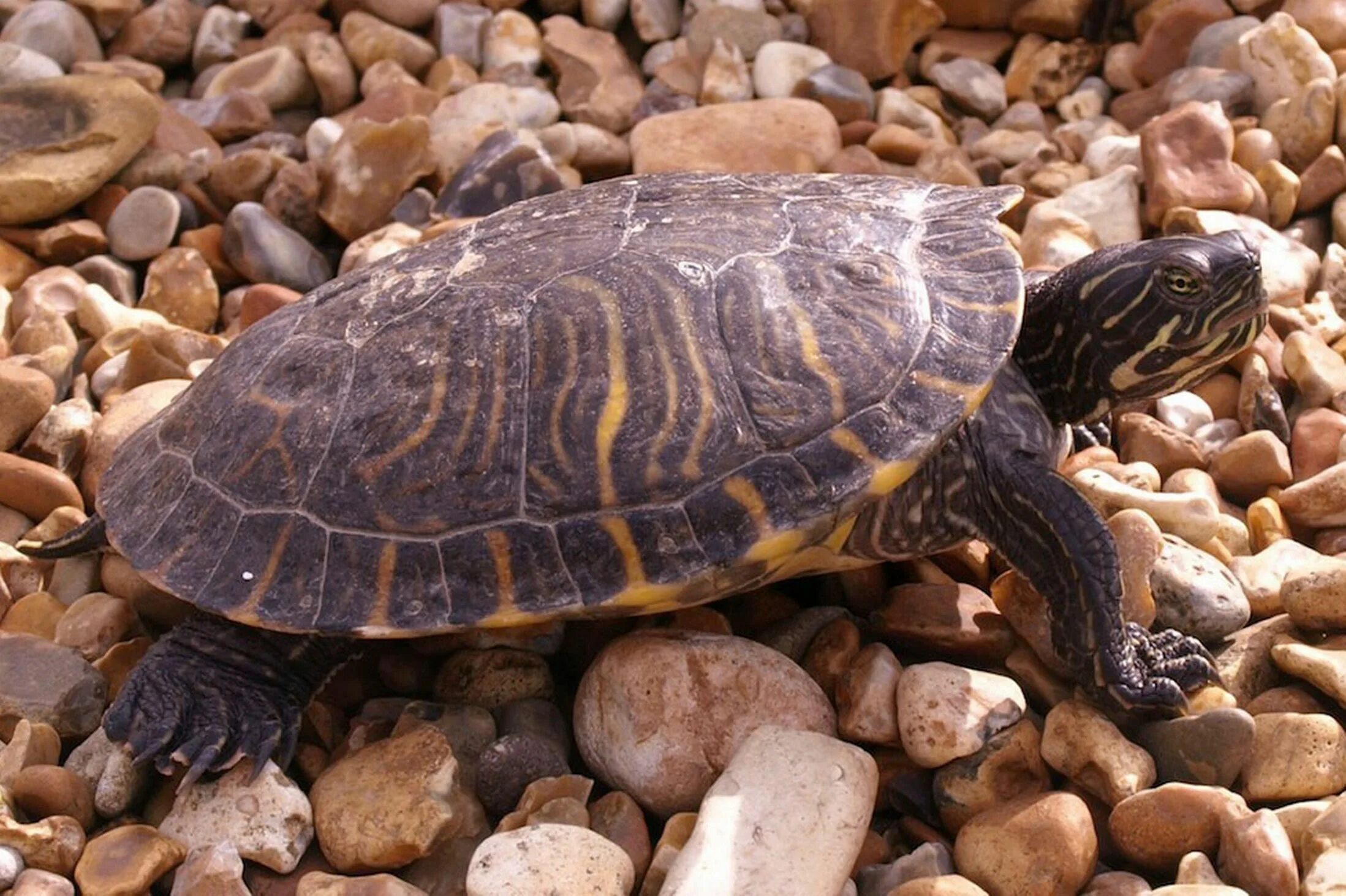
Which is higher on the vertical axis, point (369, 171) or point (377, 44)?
point (377, 44)

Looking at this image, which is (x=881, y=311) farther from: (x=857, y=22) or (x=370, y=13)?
(x=370, y=13)

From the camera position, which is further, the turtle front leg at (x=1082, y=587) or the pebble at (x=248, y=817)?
the turtle front leg at (x=1082, y=587)

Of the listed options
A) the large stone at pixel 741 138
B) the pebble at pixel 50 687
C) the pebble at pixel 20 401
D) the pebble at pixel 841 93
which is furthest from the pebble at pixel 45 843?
the pebble at pixel 841 93

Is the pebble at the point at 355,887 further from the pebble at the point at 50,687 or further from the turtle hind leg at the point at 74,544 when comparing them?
the turtle hind leg at the point at 74,544

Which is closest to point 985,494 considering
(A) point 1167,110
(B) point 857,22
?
(A) point 1167,110

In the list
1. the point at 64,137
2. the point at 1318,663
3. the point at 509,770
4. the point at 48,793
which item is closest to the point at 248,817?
the point at 48,793

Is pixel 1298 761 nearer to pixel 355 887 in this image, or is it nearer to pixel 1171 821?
pixel 1171 821

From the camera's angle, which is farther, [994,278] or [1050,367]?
[1050,367]
